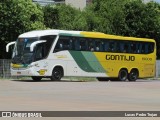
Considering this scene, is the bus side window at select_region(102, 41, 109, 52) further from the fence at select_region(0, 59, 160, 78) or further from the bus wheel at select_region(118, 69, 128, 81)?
the fence at select_region(0, 59, 160, 78)

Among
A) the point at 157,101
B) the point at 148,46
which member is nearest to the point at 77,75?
the point at 148,46

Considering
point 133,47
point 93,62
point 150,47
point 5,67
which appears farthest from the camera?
point 5,67

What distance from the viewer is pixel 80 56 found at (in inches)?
1356

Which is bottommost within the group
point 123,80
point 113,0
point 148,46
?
point 123,80

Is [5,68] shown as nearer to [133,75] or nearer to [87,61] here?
[87,61]

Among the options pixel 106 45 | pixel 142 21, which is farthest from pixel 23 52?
pixel 142 21

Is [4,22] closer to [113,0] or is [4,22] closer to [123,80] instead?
[123,80]

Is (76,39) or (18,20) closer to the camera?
(76,39)

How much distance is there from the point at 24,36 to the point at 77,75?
454 cm

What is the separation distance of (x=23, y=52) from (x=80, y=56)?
402cm

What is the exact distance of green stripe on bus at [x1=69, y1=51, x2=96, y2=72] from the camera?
34.1 metres

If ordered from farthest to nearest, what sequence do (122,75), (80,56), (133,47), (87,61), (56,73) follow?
(133,47)
(122,75)
(87,61)
(80,56)
(56,73)

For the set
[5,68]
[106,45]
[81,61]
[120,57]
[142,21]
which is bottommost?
[5,68]

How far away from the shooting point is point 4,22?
41.3 meters
